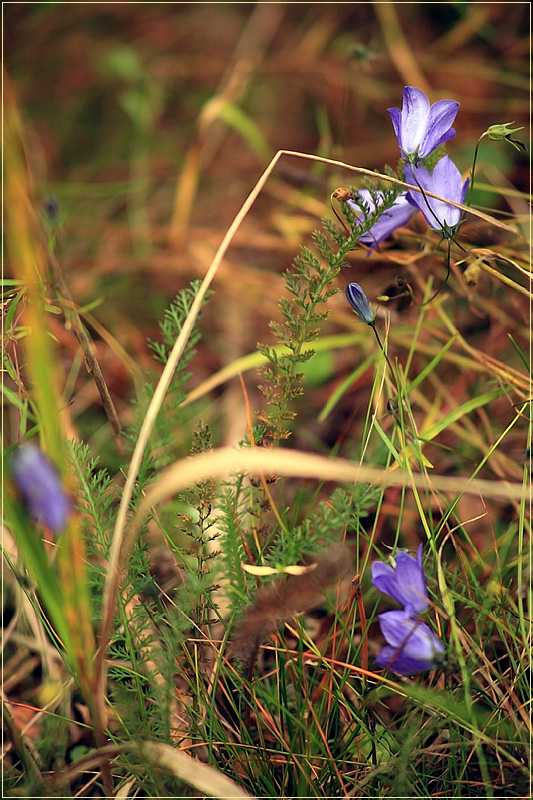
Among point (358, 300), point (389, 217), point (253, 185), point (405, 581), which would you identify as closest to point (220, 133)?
point (253, 185)

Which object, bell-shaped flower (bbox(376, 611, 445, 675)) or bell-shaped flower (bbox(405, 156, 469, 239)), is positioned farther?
bell-shaped flower (bbox(405, 156, 469, 239))

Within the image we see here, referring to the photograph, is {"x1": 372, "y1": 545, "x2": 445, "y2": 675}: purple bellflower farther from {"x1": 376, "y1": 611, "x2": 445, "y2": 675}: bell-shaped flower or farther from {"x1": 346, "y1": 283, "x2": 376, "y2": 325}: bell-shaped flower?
{"x1": 346, "y1": 283, "x2": 376, "y2": 325}: bell-shaped flower

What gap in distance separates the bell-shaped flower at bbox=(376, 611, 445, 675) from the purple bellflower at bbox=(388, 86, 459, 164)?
0.66 metres

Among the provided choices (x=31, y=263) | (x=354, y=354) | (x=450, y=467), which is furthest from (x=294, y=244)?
(x=31, y=263)

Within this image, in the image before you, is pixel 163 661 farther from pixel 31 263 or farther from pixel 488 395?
pixel 488 395

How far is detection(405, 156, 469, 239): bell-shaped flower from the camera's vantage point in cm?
100

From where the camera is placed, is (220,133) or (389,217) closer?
(389,217)

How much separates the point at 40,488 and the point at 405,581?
47 cm

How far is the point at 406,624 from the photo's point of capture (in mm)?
814

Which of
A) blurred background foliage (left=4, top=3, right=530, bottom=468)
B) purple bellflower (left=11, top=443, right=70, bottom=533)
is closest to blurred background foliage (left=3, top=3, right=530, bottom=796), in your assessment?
blurred background foliage (left=4, top=3, right=530, bottom=468)

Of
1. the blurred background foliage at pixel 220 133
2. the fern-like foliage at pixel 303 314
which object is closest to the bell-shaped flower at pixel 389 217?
the fern-like foliage at pixel 303 314

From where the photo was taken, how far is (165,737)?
760 mm

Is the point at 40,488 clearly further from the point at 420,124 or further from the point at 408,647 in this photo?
the point at 420,124

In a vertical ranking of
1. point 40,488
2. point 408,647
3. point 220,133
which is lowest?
point 408,647
